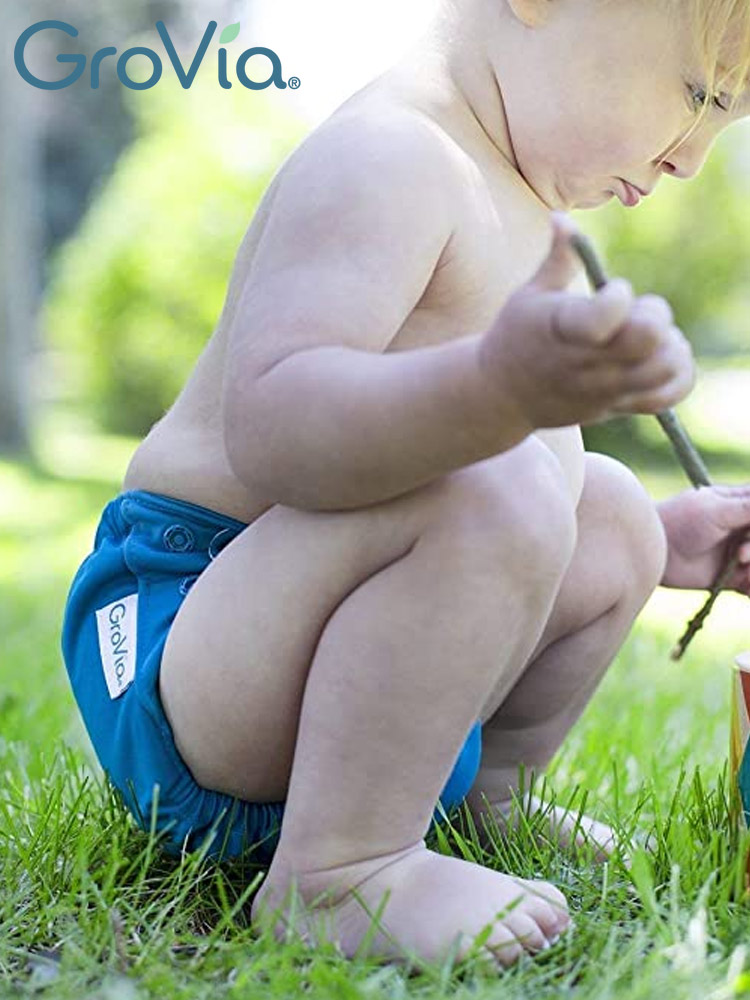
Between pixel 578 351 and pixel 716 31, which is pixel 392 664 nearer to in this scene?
pixel 578 351

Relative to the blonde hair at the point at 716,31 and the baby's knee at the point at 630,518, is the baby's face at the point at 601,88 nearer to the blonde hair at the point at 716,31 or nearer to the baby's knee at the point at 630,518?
the blonde hair at the point at 716,31

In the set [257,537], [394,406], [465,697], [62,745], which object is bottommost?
[62,745]

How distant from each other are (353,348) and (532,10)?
415mm

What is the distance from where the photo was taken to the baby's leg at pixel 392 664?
1219mm

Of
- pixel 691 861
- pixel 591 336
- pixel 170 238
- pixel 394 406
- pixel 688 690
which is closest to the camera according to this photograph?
pixel 591 336

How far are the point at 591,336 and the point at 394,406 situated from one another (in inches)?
7.5

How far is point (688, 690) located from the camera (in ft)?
8.90

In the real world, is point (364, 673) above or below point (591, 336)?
below

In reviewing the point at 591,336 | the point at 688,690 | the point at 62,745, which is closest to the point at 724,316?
the point at 688,690

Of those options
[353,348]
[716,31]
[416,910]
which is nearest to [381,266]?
[353,348]

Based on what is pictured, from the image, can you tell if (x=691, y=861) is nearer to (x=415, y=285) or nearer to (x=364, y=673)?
(x=364, y=673)

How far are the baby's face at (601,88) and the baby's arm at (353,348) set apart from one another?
14 cm

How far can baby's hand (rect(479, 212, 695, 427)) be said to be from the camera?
1.00m

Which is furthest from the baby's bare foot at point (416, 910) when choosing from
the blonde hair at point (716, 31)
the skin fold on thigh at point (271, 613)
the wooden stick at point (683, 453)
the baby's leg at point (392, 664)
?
the blonde hair at point (716, 31)
